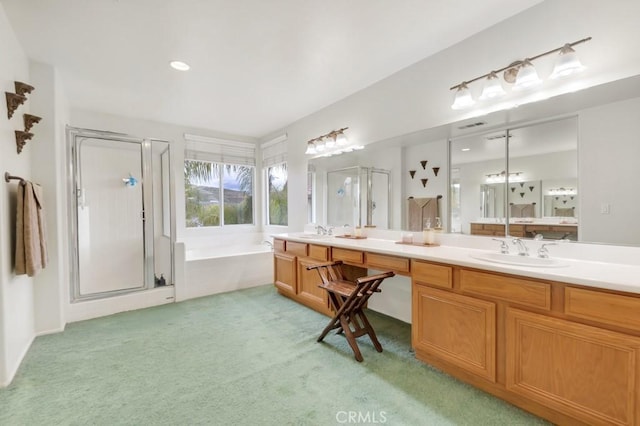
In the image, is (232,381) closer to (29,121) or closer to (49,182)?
(49,182)

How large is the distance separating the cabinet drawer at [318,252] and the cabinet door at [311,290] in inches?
2.6

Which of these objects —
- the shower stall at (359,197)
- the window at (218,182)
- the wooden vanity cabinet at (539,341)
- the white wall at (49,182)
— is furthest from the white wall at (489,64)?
the white wall at (49,182)

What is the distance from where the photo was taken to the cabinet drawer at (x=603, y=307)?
1167 mm

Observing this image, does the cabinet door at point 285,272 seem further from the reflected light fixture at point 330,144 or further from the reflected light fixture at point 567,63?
the reflected light fixture at point 567,63

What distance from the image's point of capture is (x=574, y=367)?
1.33 meters

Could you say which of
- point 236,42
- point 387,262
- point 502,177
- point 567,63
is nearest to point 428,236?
point 387,262

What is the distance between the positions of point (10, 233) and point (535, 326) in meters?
3.48

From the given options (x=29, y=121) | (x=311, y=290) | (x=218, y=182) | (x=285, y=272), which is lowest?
(x=311, y=290)

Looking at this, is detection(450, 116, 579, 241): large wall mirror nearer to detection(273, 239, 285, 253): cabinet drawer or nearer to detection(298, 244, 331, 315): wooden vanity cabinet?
detection(298, 244, 331, 315): wooden vanity cabinet

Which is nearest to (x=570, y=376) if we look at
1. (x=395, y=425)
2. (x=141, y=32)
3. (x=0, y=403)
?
(x=395, y=425)

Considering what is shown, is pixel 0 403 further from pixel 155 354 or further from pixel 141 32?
pixel 141 32

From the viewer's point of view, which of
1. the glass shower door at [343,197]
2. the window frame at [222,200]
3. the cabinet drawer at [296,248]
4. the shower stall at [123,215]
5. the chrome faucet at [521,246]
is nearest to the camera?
the chrome faucet at [521,246]

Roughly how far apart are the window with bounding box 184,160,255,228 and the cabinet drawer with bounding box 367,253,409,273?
10.9 ft

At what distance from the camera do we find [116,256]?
3.92m
